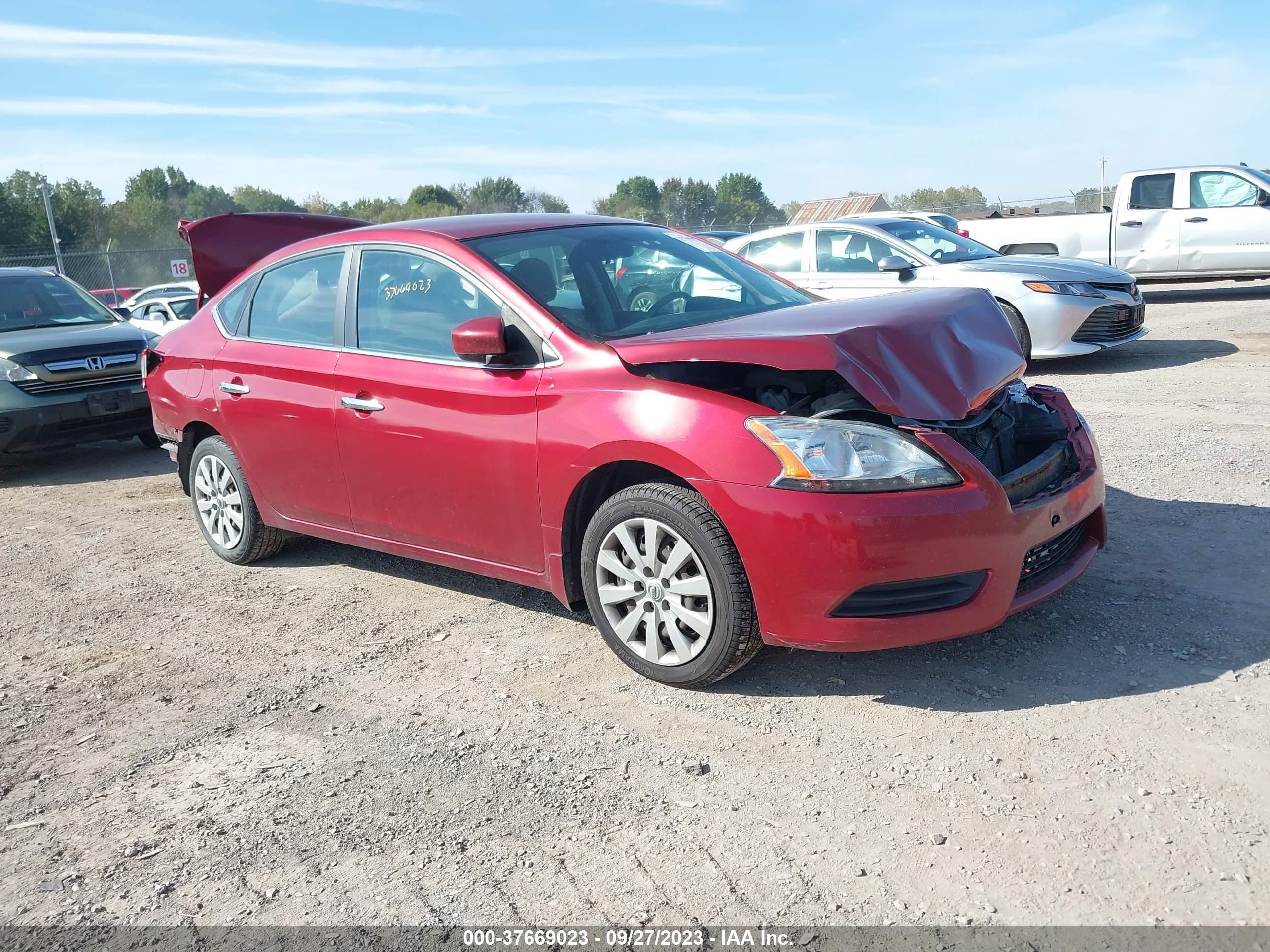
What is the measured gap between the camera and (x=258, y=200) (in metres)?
79.4

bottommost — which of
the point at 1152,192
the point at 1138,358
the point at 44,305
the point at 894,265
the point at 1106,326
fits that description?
the point at 1138,358

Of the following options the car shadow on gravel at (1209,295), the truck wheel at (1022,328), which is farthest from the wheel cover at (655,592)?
the car shadow on gravel at (1209,295)

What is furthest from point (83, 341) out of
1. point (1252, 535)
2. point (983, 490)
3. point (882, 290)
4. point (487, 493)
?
point (1252, 535)

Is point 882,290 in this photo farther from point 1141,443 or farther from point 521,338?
point 521,338

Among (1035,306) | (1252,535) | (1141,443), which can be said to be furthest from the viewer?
(1035,306)

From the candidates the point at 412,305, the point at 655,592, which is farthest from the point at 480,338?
the point at 655,592

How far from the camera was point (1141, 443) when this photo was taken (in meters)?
6.90

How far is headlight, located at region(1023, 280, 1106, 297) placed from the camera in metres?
9.80

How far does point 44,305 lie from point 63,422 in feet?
5.85

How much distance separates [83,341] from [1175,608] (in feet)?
27.4

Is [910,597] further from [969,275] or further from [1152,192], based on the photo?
[1152,192]

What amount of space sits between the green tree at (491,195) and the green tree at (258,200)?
10.8m

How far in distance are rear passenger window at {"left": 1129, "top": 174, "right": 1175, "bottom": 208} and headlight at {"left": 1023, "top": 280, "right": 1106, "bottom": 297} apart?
264 inches

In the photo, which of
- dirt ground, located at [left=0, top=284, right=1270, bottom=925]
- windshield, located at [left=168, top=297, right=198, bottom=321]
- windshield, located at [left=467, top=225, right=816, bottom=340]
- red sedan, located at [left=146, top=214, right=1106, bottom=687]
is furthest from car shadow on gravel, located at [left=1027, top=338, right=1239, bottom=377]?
windshield, located at [left=168, top=297, right=198, bottom=321]
